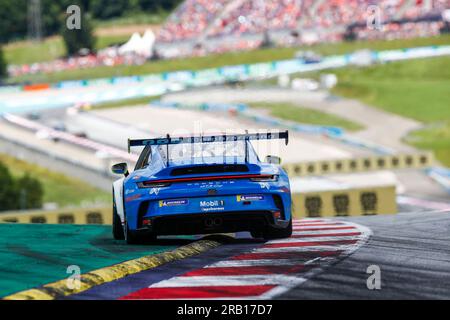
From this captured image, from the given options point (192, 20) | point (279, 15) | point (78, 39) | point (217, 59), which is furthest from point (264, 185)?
point (192, 20)

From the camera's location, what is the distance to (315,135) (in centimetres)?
6638

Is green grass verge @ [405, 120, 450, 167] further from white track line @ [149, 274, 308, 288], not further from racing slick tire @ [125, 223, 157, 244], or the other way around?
white track line @ [149, 274, 308, 288]

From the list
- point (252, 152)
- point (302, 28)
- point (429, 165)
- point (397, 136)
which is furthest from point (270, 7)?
point (252, 152)

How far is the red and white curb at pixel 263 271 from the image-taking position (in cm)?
631

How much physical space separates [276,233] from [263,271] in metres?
2.99

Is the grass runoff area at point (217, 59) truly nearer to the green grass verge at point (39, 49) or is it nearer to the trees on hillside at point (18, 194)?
the green grass verge at point (39, 49)

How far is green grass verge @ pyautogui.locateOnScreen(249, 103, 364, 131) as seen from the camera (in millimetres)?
77494

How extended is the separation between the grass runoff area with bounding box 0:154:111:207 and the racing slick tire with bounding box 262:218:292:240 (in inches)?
1313

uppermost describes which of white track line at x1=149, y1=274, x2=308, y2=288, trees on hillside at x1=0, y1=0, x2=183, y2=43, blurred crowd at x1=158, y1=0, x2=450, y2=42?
trees on hillside at x1=0, y1=0, x2=183, y2=43

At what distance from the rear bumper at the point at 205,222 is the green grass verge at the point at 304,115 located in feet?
217

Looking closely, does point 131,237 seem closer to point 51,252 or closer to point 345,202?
point 51,252

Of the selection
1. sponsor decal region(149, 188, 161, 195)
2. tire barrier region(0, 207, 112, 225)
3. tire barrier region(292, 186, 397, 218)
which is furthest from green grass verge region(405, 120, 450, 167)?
sponsor decal region(149, 188, 161, 195)

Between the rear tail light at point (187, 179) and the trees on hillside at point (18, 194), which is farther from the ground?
the rear tail light at point (187, 179)

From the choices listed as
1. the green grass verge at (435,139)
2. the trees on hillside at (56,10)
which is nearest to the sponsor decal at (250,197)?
the green grass verge at (435,139)
